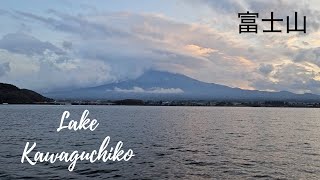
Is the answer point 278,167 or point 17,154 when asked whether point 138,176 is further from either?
point 17,154

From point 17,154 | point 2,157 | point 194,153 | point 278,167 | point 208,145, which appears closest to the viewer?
point 278,167

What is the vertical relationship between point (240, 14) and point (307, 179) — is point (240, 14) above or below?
above

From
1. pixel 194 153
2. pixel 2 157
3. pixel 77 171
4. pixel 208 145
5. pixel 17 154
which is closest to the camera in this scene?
pixel 77 171

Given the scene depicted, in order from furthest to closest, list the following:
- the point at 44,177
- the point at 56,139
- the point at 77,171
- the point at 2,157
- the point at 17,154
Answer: the point at 56,139 → the point at 17,154 → the point at 2,157 → the point at 77,171 → the point at 44,177

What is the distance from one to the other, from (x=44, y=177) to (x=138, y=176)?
8.21 m

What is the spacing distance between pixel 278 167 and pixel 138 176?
15449 millimetres

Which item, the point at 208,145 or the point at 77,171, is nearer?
the point at 77,171

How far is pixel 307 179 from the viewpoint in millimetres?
35938

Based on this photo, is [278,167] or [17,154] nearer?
[278,167]

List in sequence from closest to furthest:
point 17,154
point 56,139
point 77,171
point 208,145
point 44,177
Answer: point 44,177 < point 77,171 < point 17,154 < point 208,145 < point 56,139

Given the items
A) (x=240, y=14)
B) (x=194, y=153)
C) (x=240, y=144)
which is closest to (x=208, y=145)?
A: (x=240, y=144)

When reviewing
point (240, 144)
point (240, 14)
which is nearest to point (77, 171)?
point (240, 14)

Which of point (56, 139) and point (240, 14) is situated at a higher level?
point (240, 14)

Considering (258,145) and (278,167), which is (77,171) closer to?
(278,167)
